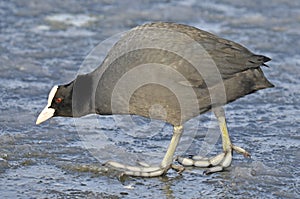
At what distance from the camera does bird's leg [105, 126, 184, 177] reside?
502cm

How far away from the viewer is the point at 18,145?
17.4 ft

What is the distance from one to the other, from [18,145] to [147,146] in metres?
0.87

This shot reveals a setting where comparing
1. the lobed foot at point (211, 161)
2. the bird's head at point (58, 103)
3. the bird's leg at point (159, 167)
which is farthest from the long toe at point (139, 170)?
the bird's head at point (58, 103)

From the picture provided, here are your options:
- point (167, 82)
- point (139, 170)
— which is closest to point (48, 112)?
point (139, 170)

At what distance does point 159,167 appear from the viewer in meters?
5.07

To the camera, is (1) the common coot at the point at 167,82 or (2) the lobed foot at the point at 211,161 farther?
(2) the lobed foot at the point at 211,161

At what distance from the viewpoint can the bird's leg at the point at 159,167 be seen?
5020 millimetres

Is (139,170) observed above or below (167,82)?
below

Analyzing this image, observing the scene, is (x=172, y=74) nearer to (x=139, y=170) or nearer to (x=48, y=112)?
(x=139, y=170)

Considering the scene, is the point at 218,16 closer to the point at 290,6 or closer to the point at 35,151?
the point at 290,6

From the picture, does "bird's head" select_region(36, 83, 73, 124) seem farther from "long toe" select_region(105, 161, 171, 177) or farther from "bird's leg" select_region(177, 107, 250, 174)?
"bird's leg" select_region(177, 107, 250, 174)

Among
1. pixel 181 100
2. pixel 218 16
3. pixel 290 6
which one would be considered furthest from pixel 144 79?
pixel 290 6

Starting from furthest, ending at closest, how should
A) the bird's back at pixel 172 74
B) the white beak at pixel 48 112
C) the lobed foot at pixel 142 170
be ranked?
the white beak at pixel 48 112, the lobed foot at pixel 142 170, the bird's back at pixel 172 74

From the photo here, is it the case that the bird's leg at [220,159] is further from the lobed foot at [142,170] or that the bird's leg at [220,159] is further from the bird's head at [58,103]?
the bird's head at [58,103]
